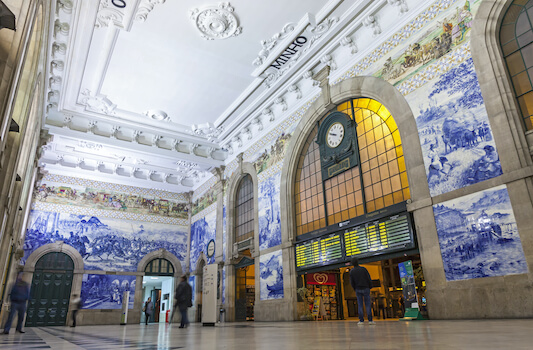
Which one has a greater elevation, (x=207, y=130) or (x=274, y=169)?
(x=207, y=130)

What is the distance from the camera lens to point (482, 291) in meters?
7.33

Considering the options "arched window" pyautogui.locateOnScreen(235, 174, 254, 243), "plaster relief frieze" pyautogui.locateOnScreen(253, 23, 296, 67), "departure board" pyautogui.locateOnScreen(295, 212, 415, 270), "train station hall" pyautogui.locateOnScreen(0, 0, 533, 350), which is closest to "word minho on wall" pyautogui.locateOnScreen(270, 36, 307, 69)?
"train station hall" pyautogui.locateOnScreen(0, 0, 533, 350)

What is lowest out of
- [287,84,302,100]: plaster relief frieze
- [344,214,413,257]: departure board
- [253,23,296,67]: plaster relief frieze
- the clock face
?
[344,214,413,257]: departure board

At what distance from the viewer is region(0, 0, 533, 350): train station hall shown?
23.6 ft

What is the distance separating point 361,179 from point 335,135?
212 centimetres

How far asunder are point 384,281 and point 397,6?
10.1 meters

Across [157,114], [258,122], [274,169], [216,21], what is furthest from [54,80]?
[274,169]

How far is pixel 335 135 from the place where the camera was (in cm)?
1258

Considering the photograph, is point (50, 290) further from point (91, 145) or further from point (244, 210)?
point (244, 210)

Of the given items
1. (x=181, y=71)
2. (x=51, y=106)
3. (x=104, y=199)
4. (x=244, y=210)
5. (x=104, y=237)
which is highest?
(x=181, y=71)

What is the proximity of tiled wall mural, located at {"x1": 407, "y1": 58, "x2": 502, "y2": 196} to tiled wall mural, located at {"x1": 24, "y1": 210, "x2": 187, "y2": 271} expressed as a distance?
17694mm

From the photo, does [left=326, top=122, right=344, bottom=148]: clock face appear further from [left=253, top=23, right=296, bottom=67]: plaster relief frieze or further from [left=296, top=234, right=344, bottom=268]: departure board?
[left=253, top=23, right=296, bottom=67]: plaster relief frieze

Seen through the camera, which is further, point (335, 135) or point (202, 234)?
point (202, 234)

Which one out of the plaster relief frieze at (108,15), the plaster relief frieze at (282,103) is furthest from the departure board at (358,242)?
the plaster relief frieze at (108,15)
